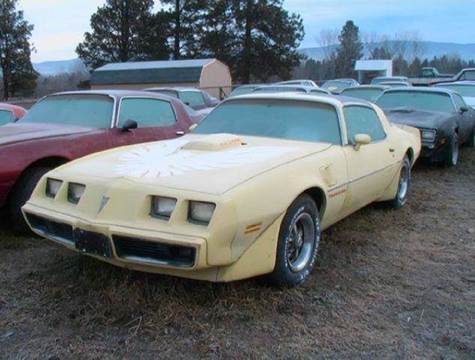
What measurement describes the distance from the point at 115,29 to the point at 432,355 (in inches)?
1855

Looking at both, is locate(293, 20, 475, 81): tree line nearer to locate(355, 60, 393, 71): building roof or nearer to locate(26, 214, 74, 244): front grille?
locate(355, 60, 393, 71): building roof

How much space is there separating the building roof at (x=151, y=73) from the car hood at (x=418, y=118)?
1093 inches

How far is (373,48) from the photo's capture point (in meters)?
85.8

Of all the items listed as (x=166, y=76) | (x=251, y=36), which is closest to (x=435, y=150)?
(x=166, y=76)

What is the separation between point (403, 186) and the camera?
6527 millimetres

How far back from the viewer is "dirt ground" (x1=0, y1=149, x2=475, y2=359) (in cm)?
316

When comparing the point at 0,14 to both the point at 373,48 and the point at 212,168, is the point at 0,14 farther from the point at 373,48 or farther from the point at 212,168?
the point at 373,48

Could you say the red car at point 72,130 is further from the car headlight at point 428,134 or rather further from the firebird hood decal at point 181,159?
the car headlight at point 428,134

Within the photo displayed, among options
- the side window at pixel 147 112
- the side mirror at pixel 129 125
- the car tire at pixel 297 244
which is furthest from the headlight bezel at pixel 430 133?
the car tire at pixel 297 244

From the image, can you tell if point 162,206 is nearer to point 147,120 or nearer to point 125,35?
point 147,120

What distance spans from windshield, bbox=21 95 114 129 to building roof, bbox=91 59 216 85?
30223 millimetres

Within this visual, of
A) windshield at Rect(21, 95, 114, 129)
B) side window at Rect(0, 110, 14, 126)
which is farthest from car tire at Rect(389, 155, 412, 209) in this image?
side window at Rect(0, 110, 14, 126)

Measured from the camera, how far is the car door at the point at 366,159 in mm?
4836

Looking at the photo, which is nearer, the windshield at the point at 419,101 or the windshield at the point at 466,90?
the windshield at the point at 419,101
